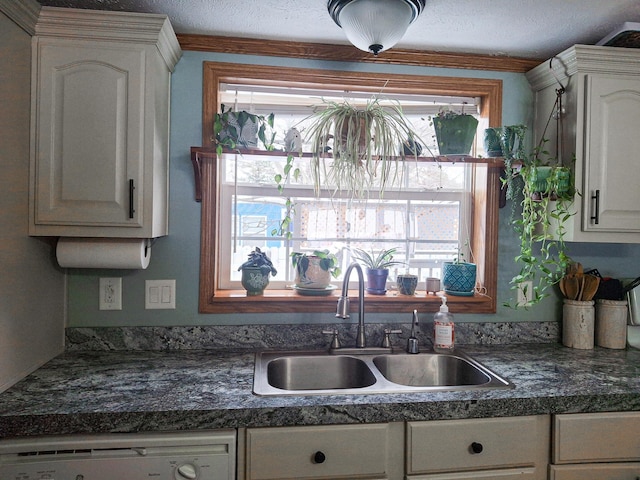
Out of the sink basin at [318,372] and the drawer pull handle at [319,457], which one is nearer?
the drawer pull handle at [319,457]

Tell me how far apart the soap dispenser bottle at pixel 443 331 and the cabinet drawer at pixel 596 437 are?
524 millimetres

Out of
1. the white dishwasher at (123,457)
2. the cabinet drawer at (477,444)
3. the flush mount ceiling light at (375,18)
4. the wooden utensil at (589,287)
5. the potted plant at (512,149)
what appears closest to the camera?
the white dishwasher at (123,457)

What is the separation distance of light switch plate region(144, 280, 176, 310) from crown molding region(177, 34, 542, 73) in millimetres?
1025

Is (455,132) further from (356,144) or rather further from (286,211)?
(286,211)

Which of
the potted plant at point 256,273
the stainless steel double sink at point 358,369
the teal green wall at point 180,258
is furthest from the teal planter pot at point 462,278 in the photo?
the potted plant at point 256,273

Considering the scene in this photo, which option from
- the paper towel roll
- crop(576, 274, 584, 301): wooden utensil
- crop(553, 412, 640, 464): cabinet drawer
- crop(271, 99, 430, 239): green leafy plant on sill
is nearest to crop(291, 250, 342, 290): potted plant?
crop(271, 99, 430, 239): green leafy plant on sill

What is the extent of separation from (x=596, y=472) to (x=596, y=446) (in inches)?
3.4

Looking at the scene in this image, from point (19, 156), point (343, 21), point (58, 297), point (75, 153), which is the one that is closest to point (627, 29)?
point (343, 21)

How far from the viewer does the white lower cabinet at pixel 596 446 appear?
1411 millimetres

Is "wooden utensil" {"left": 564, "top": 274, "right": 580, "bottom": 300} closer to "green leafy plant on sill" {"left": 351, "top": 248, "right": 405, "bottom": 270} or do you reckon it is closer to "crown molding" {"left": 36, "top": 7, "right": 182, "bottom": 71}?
"green leafy plant on sill" {"left": 351, "top": 248, "right": 405, "bottom": 270}

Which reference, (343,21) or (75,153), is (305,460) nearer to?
(75,153)

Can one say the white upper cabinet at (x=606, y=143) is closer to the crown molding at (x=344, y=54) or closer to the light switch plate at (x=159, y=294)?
the crown molding at (x=344, y=54)

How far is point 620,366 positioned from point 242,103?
6.41 ft

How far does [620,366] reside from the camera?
1707 mm
